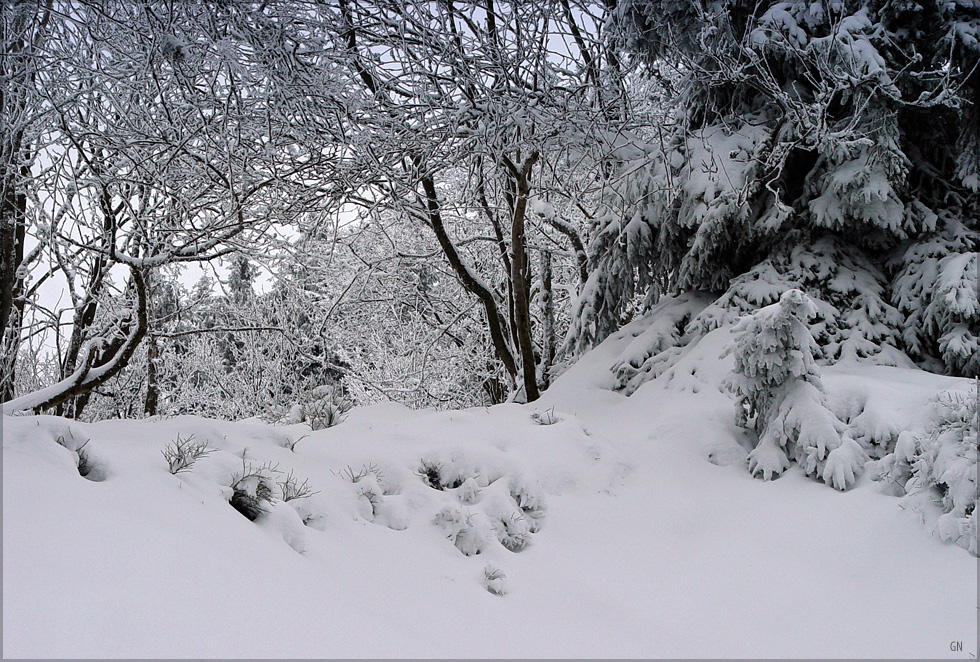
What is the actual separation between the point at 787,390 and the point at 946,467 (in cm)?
110

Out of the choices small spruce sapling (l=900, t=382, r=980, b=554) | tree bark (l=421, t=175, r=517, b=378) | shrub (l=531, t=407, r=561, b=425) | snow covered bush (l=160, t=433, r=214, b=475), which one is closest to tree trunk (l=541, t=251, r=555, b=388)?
tree bark (l=421, t=175, r=517, b=378)

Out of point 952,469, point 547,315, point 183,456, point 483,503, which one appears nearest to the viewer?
point 183,456

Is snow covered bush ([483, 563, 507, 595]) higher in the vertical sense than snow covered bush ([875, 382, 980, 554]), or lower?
lower

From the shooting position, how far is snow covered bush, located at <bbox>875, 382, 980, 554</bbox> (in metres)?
2.78

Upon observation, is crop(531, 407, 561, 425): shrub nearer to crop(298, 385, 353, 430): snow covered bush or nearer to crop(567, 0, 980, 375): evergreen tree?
crop(298, 385, 353, 430): snow covered bush

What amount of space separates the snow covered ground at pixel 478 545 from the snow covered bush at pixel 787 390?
152 mm

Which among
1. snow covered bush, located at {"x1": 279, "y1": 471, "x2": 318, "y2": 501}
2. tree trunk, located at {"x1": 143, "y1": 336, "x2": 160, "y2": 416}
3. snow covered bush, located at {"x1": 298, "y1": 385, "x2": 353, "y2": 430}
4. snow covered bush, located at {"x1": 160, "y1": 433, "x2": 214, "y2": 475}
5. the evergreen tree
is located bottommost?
tree trunk, located at {"x1": 143, "y1": 336, "x2": 160, "y2": 416}

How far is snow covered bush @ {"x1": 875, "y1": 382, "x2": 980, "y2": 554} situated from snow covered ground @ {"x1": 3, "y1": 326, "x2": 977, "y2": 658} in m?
0.11

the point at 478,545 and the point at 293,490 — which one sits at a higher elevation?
the point at 293,490

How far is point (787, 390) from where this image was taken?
3926 mm

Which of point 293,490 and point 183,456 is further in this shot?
point 293,490

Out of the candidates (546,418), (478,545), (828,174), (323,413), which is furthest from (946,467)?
(323,413)

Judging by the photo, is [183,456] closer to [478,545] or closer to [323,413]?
[478,545]

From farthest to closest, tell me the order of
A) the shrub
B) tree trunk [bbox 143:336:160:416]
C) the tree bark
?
tree trunk [bbox 143:336:160:416], the tree bark, the shrub
